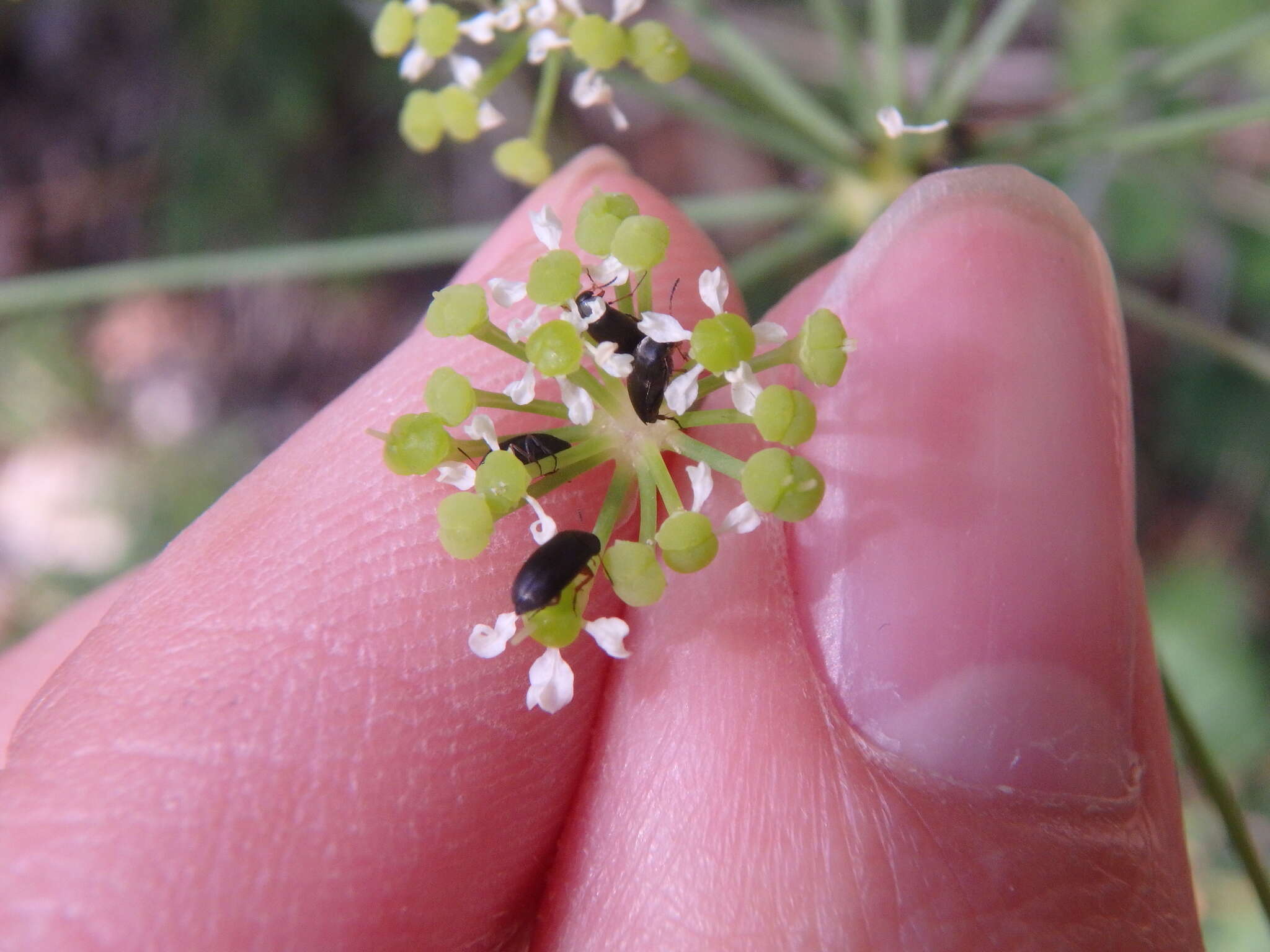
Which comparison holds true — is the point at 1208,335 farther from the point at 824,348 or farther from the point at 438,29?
the point at 438,29

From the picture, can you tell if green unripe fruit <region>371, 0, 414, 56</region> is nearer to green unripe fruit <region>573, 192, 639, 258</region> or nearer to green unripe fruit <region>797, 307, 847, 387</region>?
green unripe fruit <region>573, 192, 639, 258</region>

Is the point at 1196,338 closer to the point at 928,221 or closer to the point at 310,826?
the point at 928,221

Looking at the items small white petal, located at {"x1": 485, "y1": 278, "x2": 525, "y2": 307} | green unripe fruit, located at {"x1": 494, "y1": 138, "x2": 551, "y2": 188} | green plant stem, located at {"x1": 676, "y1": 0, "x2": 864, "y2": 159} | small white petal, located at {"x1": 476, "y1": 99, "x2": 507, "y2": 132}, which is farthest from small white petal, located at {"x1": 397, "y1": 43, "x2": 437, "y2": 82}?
small white petal, located at {"x1": 485, "y1": 278, "x2": 525, "y2": 307}

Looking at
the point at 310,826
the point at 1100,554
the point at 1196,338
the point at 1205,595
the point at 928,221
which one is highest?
the point at 928,221

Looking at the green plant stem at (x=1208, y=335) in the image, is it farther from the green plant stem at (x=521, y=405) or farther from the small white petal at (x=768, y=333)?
the green plant stem at (x=521, y=405)

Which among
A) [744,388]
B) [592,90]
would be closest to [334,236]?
[592,90]

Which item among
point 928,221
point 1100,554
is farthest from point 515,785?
point 928,221
